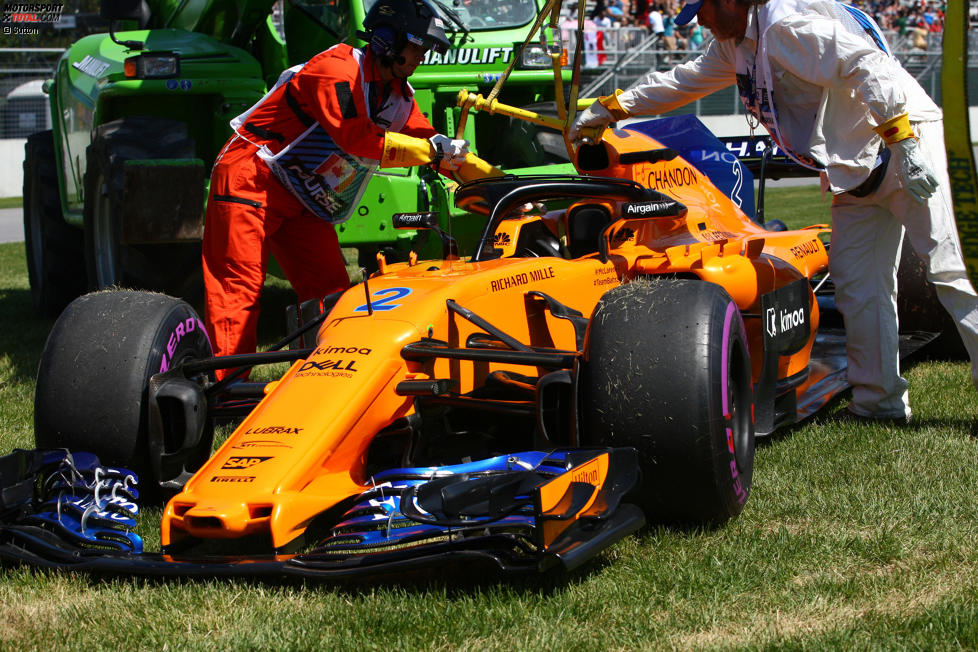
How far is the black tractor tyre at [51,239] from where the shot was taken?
8789 mm

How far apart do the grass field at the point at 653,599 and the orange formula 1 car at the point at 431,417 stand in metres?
0.12

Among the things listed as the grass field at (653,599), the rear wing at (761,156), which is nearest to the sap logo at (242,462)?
the grass field at (653,599)

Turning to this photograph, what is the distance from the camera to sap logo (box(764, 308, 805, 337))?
470cm

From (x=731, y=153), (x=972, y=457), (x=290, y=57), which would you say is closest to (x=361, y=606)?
(x=972, y=457)

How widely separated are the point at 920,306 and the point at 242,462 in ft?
14.3

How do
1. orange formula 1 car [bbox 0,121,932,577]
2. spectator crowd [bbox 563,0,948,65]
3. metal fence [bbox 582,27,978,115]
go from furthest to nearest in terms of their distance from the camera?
spectator crowd [bbox 563,0,948,65], metal fence [bbox 582,27,978,115], orange formula 1 car [bbox 0,121,932,577]

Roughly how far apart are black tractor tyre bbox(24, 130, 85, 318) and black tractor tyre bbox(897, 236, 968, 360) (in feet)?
19.4

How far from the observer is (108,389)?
4023 mm

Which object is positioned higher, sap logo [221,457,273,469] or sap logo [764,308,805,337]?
sap logo [221,457,273,469]

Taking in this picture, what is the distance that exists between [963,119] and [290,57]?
5.60 metres

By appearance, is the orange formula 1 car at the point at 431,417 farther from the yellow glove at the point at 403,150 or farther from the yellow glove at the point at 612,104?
the yellow glove at the point at 612,104

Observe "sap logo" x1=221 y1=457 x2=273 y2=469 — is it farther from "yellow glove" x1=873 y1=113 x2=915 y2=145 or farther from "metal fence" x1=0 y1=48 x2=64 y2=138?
"metal fence" x1=0 y1=48 x2=64 y2=138

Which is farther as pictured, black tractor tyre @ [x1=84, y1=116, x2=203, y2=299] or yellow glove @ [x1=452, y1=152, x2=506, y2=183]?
black tractor tyre @ [x1=84, y1=116, x2=203, y2=299]

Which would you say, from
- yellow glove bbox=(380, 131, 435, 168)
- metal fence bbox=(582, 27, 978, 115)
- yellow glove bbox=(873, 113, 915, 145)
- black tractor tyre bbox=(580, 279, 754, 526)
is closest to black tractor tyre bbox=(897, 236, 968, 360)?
yellow glove bbox=(873, 113, 915, 145)
